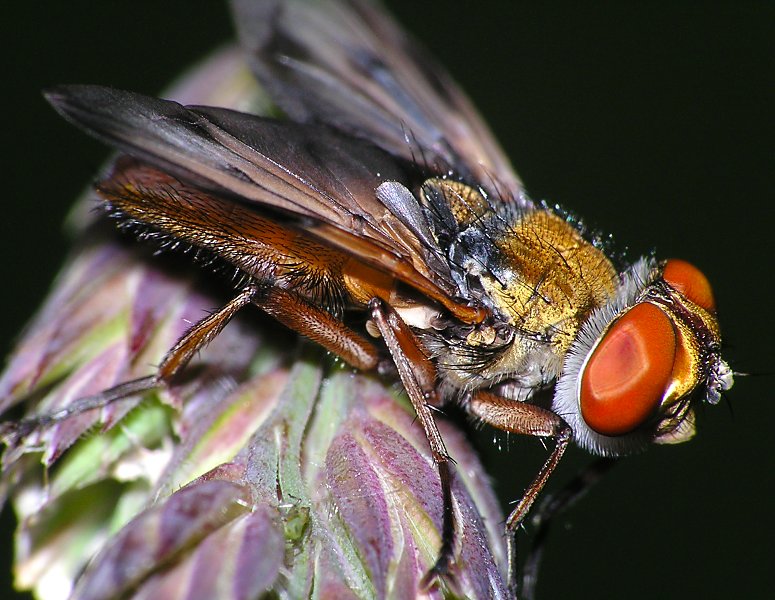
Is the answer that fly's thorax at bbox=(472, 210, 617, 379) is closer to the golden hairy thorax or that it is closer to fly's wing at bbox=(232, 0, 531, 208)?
→ the golden hairy thorax

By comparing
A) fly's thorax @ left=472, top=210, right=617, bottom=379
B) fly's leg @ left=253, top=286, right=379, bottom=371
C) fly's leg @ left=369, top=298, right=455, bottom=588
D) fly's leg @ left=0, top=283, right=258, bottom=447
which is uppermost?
fly's thorax @ left=472, top=210, right=617, bottom=379

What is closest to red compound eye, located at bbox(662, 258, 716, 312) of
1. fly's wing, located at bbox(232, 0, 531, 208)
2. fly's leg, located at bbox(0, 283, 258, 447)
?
fly's wing, located at bbox(232, 0, 531, 208)

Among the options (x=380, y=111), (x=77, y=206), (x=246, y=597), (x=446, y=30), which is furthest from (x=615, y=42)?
(x=246, y=597)

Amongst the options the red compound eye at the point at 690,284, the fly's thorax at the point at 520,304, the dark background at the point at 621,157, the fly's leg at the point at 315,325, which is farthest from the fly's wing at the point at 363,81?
the dark background at the point at 621,157

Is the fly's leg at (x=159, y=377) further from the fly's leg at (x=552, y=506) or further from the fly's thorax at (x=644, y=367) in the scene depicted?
the fly's leg at (x=552, y=506)

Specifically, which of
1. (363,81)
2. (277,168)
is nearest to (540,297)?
(277,168)

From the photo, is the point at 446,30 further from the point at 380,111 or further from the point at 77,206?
the point at 77,206

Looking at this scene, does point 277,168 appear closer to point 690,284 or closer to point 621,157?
point 690,284
